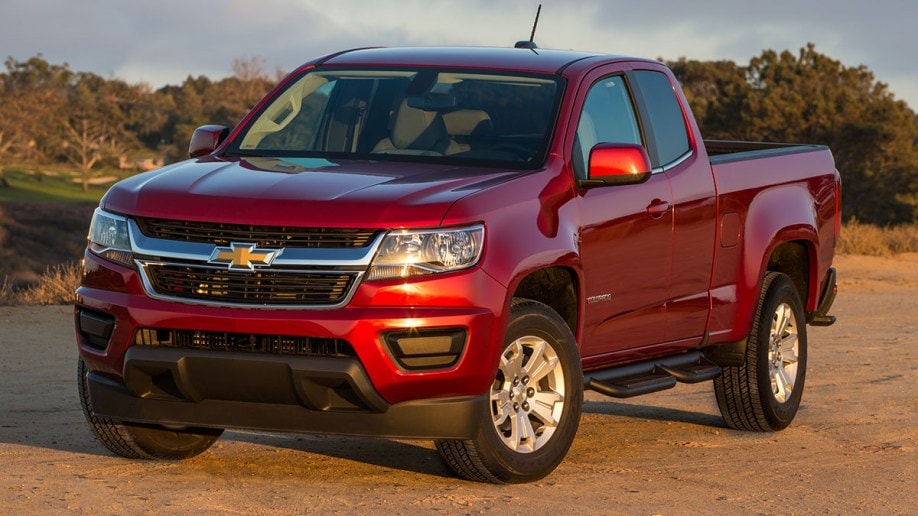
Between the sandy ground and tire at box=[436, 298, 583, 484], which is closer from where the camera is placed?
the sandy ground

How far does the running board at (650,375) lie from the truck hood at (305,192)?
122cm

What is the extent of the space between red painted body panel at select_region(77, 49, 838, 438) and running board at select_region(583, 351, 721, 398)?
7cm

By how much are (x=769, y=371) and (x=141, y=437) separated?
3.68m

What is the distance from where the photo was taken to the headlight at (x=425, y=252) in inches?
251

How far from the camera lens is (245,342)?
645cm

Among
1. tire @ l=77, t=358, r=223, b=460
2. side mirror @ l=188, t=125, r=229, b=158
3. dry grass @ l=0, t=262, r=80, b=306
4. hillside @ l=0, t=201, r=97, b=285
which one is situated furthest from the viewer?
hillside @ l=0, t=201, r=97, b=285

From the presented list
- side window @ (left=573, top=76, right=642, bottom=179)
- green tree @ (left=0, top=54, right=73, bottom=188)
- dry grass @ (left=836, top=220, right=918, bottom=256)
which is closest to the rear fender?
side window @ (left=573, top=76, right=642, bottom=179)

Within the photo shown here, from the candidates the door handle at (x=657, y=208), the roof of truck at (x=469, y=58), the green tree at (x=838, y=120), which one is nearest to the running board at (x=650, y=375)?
the door handle at (x=657, y=208)

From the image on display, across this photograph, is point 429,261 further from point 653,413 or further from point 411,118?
point 653,413

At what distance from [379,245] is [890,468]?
9.99 feet

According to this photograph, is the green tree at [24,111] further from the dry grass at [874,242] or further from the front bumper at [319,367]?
the front bumper at [319,367]

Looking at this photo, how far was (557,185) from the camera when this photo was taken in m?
7.22

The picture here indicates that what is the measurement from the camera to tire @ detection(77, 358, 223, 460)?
737 centimetres

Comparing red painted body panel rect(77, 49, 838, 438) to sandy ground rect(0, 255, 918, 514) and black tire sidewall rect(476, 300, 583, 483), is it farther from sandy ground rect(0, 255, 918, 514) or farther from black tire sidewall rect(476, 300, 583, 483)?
sandy ground rect(0, 255, 918, 514)
